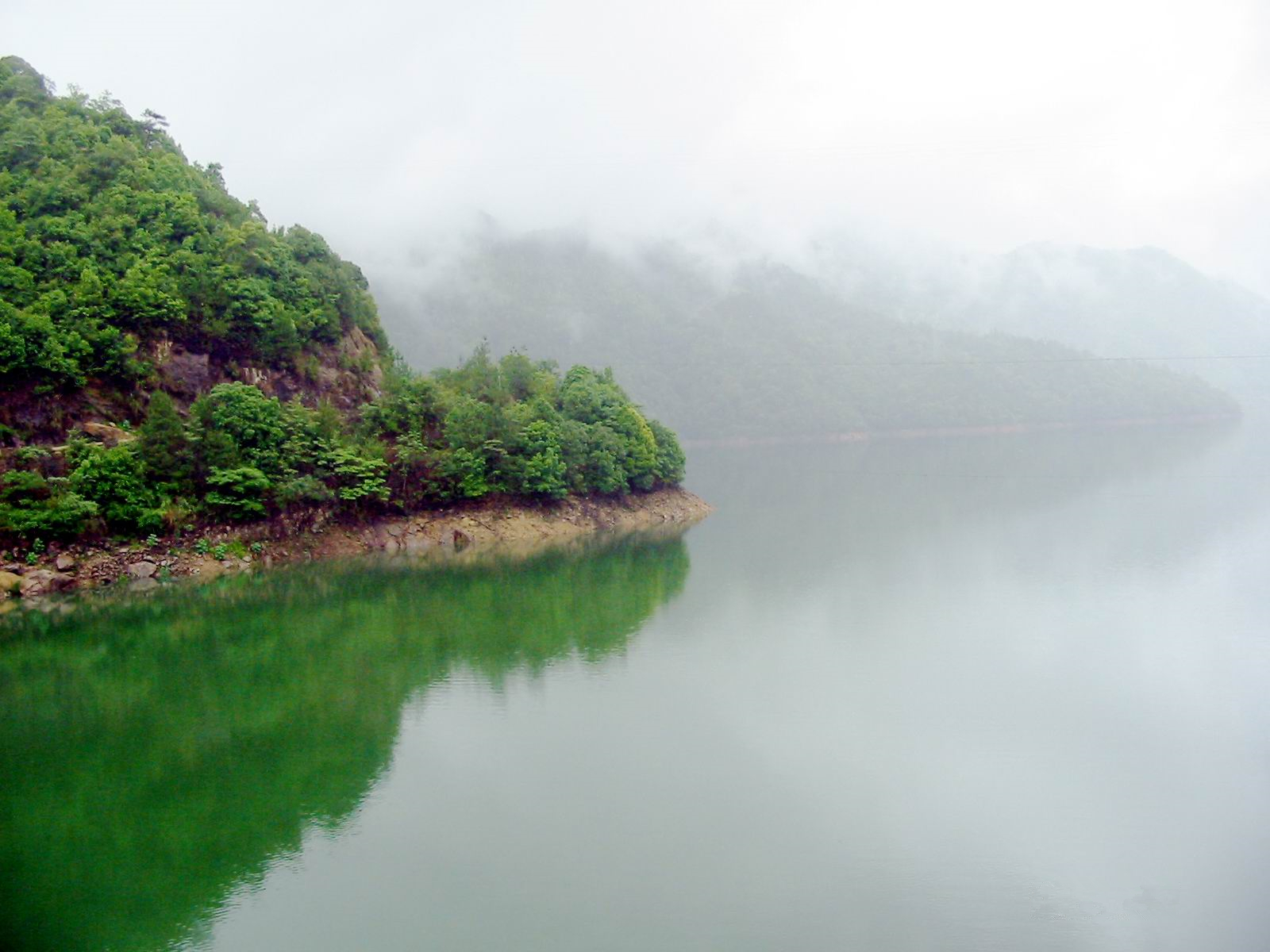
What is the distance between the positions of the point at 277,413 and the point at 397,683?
13.6 m

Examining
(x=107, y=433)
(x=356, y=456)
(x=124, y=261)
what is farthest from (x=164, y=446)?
(x=124, y=261)

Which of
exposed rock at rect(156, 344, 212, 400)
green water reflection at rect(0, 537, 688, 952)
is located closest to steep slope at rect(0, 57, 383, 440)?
exposed rock at rect(156, 344, 212, 400)

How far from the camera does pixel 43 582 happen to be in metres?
22.3

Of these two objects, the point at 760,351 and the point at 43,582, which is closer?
the point at 43,582

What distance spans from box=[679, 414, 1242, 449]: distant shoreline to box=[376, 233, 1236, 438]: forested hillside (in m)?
0.64

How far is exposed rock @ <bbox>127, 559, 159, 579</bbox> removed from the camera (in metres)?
23.7

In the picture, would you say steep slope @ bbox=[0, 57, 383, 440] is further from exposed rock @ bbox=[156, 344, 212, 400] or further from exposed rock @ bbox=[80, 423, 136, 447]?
exposed rock @ bbox=[80, 423, 136, 447]

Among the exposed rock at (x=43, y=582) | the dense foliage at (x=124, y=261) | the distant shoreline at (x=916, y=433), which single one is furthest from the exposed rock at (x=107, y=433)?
the distant shoreline at (x=916, y=433)

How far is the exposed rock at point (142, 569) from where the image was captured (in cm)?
2367

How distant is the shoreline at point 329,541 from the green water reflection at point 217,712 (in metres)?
1.42

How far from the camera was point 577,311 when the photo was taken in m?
105

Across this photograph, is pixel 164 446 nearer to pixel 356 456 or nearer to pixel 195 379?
pixel 195 379

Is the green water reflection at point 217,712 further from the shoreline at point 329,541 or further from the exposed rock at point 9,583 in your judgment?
the exposed rock at point 9,583

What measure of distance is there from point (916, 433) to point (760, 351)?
60.5 ft
